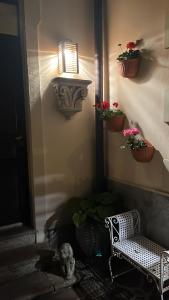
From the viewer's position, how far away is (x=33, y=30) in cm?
216

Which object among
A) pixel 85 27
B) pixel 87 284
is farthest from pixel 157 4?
pixel 87 284

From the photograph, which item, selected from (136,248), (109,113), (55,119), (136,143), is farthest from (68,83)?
(136,248)

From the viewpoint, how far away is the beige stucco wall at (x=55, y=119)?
2.21 m

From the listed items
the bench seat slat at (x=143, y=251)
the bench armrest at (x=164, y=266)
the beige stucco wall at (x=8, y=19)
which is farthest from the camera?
Result: the beige stucco wall at (x=8, y=19)

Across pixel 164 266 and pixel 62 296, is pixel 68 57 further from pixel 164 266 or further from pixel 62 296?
pixel 62 296

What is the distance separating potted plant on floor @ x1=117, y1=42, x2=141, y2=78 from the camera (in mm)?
2002

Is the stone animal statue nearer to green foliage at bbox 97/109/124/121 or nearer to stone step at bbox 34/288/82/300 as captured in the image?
stone step at bbox 34/288/82/300

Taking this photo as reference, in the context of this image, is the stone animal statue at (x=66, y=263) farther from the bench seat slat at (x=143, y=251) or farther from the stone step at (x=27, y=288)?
the bench seat slat at (x=143, y=251)

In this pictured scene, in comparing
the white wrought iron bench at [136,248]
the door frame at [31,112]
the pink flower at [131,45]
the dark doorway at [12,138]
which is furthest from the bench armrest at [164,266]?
the pink flower at [131,45]

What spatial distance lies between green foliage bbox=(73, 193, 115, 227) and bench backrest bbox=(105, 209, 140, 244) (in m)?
0.15

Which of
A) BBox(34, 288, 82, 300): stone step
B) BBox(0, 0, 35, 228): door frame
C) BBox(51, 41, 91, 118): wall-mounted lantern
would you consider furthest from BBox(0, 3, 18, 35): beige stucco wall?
BBox(34, 288, 82, 300): stone step

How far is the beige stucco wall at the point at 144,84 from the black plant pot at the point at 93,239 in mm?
525

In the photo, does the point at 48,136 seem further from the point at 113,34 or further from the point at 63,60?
the point at 113,34

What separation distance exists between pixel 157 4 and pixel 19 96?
139cm
